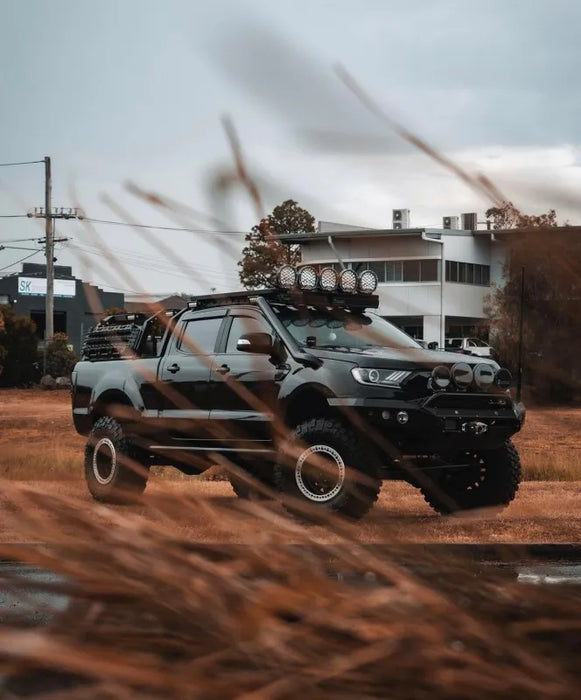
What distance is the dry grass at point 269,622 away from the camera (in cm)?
92

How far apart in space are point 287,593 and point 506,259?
43cm

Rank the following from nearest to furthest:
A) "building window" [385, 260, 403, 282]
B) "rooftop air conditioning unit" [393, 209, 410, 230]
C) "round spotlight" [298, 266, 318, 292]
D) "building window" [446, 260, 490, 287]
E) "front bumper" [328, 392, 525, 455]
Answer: "round spotlight" [298, 266, 318, 292] → "rooftop air conditioning unit" [393, 209, 410, 230] → "building window" [446, 260, 490, 287] → "building window" [385, 260, 403, 282] → "front bumper" [328, 392, 525, 455]

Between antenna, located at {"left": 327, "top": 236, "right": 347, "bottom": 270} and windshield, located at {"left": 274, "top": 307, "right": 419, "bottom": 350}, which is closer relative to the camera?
windshield, located at {"left": 274, "top": 307, "right": 419, "bottom": 350}

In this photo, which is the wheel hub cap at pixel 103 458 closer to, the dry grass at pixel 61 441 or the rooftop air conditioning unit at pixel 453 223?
the dry grass at pixel 61 441

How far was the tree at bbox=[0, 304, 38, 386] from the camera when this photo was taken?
4653cm

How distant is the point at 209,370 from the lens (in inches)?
61.4

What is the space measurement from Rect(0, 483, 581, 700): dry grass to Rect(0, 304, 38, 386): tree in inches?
1804

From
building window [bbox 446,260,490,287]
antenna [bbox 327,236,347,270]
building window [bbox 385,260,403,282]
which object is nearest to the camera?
antenna [bbox 327,236,347,270]

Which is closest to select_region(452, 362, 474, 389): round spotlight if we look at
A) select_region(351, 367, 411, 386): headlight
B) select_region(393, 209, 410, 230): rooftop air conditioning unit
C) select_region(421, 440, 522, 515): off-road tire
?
select_region(393, 209, 410, 230): rooftop air conditioning unit

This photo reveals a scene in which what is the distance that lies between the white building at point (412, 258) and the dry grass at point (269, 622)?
A: 0.32 meters

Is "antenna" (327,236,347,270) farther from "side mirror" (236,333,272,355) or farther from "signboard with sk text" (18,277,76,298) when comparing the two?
"signboard with sk text" (18,277,76,298)

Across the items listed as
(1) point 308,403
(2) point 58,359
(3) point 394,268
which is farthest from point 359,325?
(2) point 58,359

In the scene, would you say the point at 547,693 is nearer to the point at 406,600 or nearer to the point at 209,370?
the point at 406,600

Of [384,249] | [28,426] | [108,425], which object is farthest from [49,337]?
[384,249]
